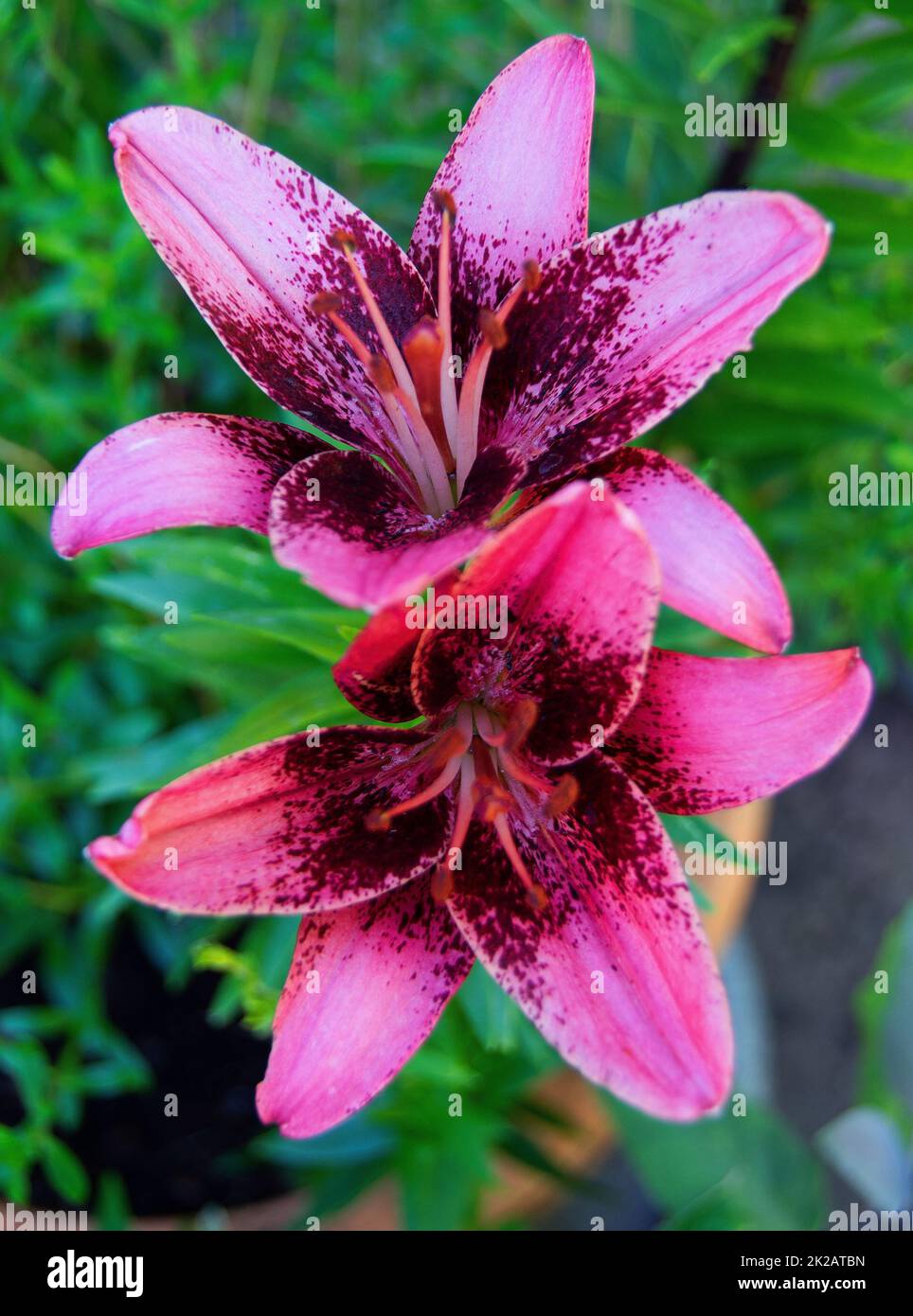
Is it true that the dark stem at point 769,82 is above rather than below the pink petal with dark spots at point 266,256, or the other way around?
above

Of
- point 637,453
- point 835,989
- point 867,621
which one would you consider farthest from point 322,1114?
point 835,989

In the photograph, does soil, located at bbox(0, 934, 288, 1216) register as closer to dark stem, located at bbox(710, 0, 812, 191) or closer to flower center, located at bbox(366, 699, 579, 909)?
flower center, located at bbox(366, 699, 579, 909)

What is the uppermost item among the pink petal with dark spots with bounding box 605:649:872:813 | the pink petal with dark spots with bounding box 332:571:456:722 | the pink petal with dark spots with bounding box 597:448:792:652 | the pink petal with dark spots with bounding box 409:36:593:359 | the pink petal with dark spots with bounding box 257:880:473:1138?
the pink petal with dark spots with bounding box 409:36:593:359

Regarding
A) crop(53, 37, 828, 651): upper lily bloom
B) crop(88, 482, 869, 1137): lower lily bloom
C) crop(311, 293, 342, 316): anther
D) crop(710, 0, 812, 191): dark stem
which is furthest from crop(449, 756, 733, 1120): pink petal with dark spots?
crop(710, 0, 812, 191): dark stem

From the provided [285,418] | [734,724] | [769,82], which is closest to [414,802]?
[734,724]

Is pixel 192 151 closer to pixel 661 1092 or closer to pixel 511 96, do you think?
pixel 511 96

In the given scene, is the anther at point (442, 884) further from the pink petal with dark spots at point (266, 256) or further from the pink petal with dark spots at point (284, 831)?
the pink petal with dark spots at point (266, 256)

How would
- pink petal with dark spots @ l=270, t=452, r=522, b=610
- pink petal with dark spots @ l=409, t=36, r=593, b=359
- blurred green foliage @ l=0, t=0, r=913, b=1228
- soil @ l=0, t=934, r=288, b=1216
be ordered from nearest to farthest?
pink petal with dark spots @ l=270, t=452, r=522, b=610
pink petal with dark spots @ l=409, t=36, r=593, b=359
blurred green foliage @ l=0, t=0, r=913, b=1228
soil @ l=0, t=934, r=288, b=1216

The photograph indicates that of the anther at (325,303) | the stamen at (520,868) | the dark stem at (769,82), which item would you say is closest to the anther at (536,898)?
the stamen at (520,868)
